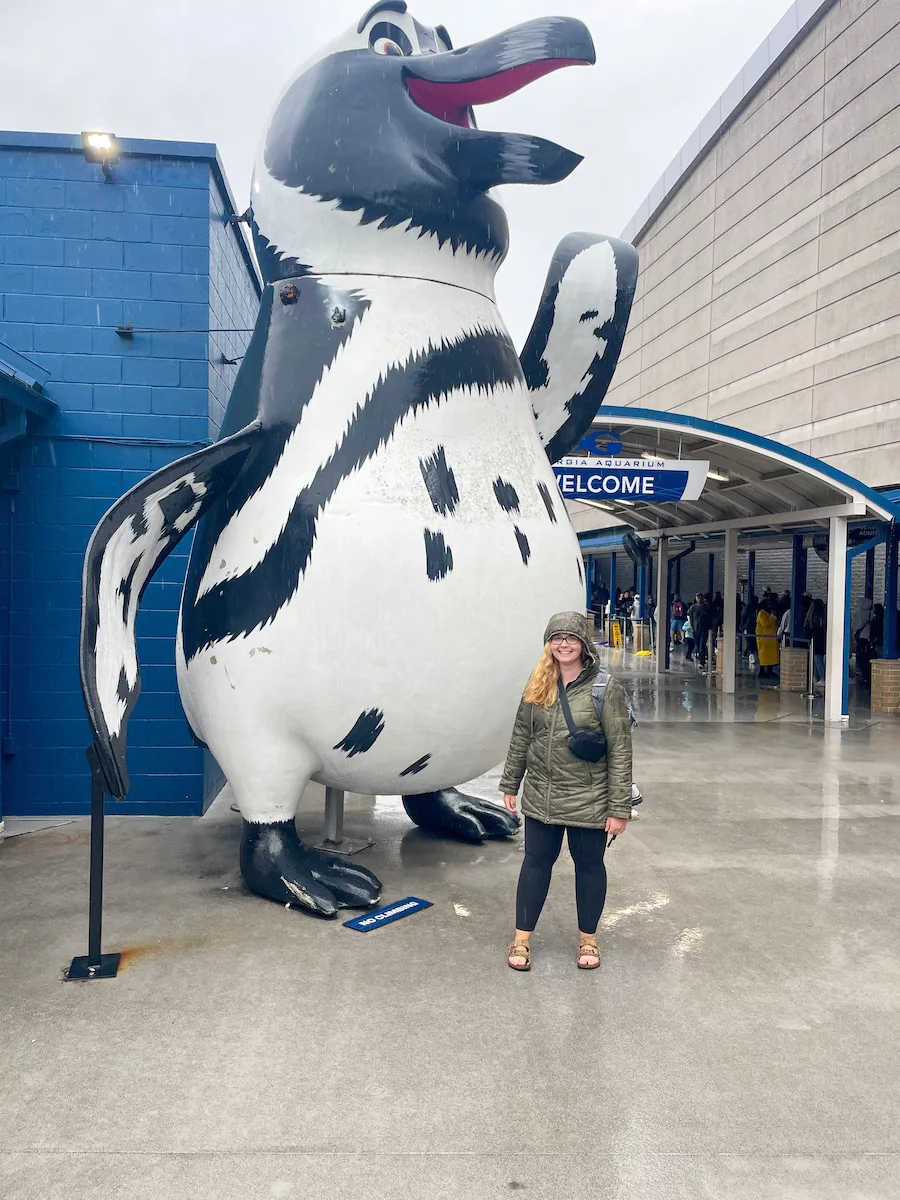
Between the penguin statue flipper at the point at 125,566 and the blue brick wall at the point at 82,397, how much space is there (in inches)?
68.4

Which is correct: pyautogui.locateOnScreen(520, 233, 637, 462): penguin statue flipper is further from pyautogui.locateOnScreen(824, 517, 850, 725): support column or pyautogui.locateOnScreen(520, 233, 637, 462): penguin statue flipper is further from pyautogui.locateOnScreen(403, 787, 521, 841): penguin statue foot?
pyautogui.locateOnScreen(824, 517, 850, 725): support column

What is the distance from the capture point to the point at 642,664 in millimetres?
15586

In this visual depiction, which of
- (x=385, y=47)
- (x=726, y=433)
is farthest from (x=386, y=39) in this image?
(x=726, y=433)

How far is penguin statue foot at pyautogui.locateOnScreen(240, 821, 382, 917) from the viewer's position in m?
3.57

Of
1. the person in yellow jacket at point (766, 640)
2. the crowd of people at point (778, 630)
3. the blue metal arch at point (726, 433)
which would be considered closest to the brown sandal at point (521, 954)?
the blue metal arch at point (726, 433)

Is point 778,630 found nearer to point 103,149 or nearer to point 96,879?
point 103,149

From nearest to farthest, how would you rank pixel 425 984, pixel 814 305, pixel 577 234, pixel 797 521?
pixel 425 984
pixel 577 234
pixel 797 521
pixel 814 305

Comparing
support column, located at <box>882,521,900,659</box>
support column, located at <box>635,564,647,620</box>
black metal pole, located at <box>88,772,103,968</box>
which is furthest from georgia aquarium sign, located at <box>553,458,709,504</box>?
support column, located at <box>635,564,647,620</box>

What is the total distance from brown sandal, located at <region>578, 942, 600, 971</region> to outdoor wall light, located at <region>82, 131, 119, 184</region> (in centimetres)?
462

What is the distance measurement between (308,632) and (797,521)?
8.36 m

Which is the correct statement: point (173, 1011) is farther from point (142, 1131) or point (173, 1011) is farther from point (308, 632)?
point (308, 632)

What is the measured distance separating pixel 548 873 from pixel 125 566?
187 cm

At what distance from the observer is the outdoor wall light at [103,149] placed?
486 cm

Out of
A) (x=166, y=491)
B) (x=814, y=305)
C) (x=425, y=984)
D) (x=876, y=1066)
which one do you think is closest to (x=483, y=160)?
(x=166, y=491)
